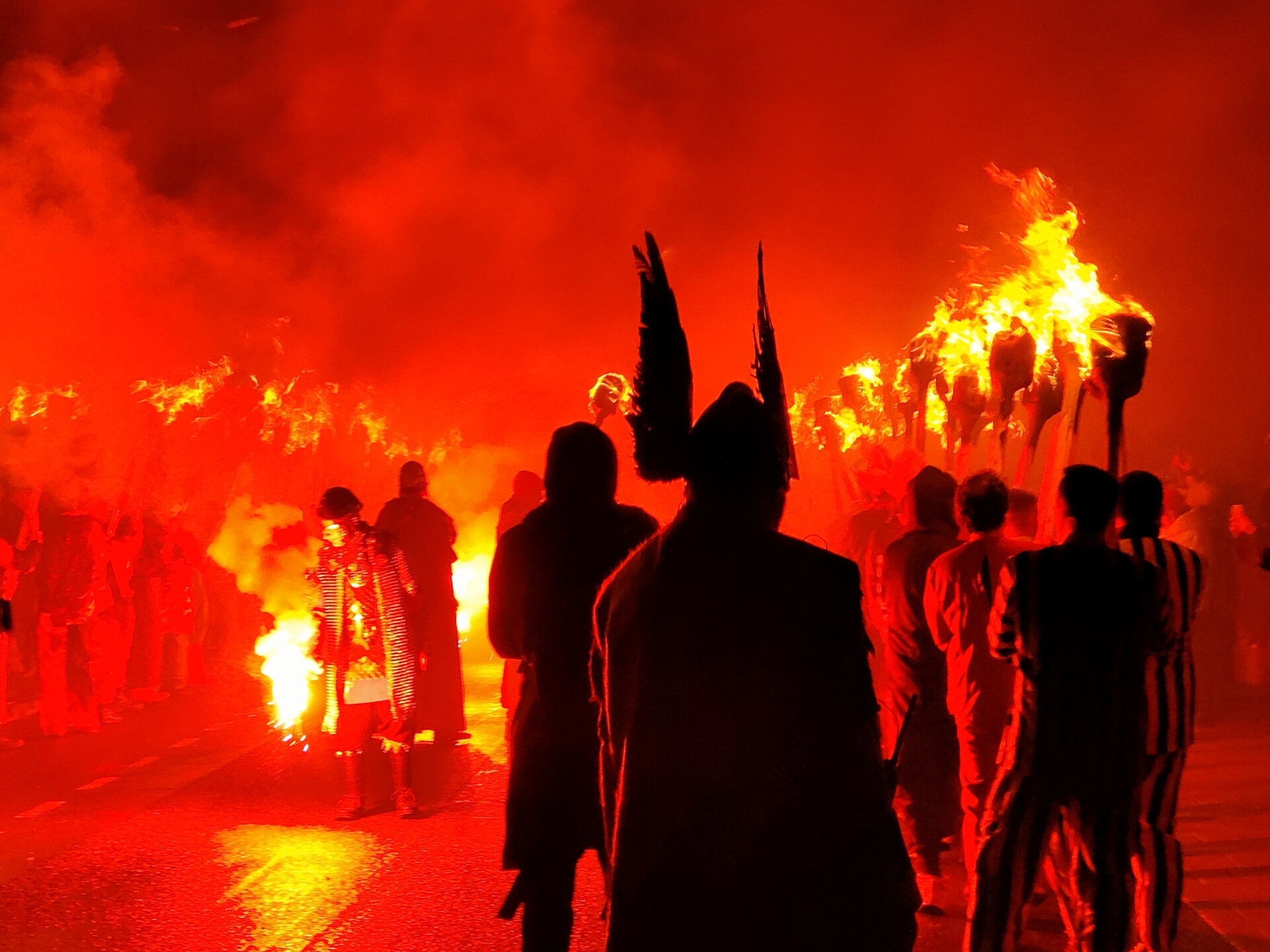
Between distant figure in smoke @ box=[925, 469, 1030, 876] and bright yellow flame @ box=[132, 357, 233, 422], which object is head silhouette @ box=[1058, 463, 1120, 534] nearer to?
distant figure in smoke @ box=[925, 469, 1030, 876]

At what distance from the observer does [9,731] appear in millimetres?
11320

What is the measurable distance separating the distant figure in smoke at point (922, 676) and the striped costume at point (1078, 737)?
139 centimetres

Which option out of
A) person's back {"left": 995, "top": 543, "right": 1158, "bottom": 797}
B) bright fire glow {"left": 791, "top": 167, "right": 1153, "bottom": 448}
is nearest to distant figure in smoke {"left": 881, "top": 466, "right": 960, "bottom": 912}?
bright fire glow {"left": 791, "top": 167, "right": 1153, "bottom": 448}

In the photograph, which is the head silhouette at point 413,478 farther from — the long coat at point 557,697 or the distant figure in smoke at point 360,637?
the long coat at point 557,697

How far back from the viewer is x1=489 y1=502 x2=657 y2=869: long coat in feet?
13.7

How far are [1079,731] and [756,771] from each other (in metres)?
2.15

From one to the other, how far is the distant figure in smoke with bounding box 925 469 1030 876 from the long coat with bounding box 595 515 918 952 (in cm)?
278

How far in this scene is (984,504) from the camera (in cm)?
550

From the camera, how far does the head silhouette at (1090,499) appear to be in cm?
449

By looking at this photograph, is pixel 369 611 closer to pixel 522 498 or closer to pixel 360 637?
pixel 360 637

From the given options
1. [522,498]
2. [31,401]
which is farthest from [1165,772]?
[31,401]

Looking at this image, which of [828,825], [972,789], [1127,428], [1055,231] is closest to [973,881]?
[972,789]

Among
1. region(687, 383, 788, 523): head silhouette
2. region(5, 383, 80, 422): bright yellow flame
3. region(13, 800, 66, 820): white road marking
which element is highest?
region(5, 383, 80, 422): bright yellow flame

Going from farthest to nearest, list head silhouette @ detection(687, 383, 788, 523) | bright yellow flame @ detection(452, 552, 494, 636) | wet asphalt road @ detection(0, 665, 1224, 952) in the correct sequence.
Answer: bright yellow flame @ detection(452, 552, 494, 636), wet asphalt road @ detection(0, 665, 1224, 952), head silhouette @ detection(687, 383, 788, 523)
